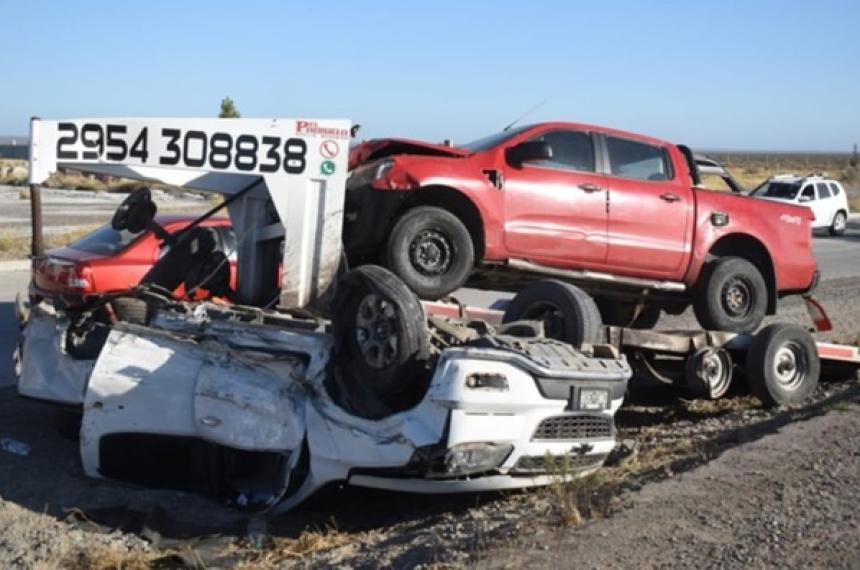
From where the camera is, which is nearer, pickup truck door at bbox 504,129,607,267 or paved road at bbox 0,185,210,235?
pickup truck door at bbox 504,129,607,267

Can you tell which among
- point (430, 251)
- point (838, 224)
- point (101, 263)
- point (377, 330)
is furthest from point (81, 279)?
point (838, 224)

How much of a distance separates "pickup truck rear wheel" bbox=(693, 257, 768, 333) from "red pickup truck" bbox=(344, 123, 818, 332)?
0.04ft

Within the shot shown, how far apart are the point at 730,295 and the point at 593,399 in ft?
11.1

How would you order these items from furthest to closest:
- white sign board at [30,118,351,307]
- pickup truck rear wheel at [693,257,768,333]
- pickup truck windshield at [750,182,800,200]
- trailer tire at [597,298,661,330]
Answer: pickup truck windshield at [750,182,800,200] → trailer tire at [597,298,661,330] → pickup truck rear wheel at [693,257,768,333] → white sign board at [30,118,351,307]

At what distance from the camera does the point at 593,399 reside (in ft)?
18.8

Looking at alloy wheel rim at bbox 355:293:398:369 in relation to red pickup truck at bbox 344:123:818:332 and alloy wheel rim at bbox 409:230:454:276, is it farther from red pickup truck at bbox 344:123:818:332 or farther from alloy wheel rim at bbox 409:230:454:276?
alloy wheel rim at bbox 409:230:454:276

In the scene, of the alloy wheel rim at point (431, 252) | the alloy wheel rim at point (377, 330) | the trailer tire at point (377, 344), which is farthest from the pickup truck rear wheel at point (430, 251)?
the alloy wheel rim at point (377, 330)

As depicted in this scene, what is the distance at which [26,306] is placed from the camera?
8.10 metres

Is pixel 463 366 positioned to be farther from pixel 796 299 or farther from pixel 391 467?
pixel 796 299

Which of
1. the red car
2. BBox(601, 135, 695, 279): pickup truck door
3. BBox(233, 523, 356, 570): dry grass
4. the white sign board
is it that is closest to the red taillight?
the red car

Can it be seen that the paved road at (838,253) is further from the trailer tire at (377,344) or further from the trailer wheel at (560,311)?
the trailer tire at (377,344)

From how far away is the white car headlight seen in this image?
5.67m

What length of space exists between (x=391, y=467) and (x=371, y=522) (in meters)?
0.73

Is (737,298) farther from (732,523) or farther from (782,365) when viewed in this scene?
(732,523)
